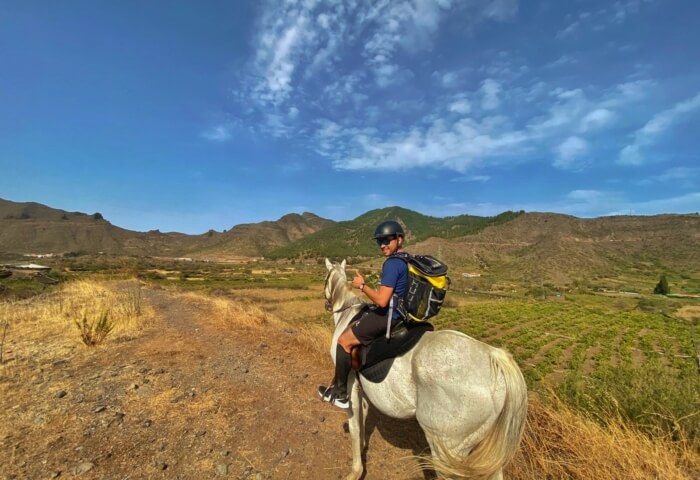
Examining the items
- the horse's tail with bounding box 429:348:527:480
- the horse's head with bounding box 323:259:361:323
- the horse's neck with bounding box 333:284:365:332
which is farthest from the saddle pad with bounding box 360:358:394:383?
the horse's head with bounding box 323:259:361:323

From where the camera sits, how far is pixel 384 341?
325 cm

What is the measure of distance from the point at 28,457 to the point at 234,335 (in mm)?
5571

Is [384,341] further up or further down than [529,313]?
further up

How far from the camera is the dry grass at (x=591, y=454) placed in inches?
123

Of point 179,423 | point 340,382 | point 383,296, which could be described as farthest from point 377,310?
point 179,423

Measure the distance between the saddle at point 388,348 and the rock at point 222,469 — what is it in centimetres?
194

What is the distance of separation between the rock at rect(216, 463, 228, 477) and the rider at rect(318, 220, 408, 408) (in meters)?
1.32

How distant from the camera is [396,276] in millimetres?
3102

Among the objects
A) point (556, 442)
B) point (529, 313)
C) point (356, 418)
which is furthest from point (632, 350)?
point (356, 418)

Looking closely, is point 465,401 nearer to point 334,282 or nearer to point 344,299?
point 344,299

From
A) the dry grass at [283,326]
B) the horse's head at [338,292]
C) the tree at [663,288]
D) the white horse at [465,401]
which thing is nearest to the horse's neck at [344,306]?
the horse's head at [338,292]

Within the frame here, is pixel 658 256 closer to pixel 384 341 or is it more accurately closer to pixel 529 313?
pixel 529 313

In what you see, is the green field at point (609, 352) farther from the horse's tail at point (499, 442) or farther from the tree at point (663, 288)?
→ the tree at point (663, 288)

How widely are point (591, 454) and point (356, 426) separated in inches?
98.3
